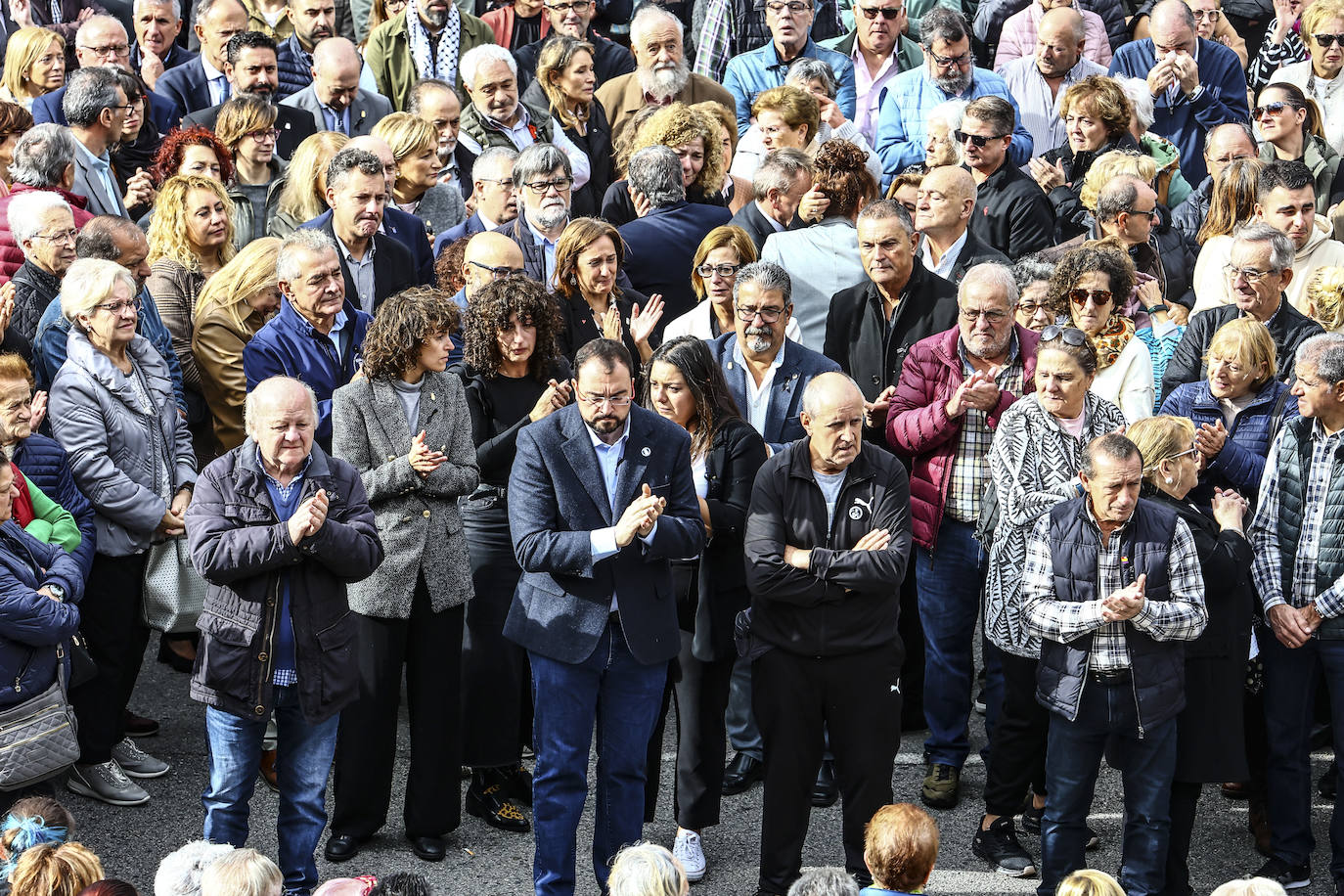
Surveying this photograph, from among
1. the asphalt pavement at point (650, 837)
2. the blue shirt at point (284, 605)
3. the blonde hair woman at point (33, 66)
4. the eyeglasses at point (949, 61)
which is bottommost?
the asphalt pavement at point (650, 837)

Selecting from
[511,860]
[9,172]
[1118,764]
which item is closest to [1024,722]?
[1118,764]

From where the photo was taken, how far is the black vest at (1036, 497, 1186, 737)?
608cm

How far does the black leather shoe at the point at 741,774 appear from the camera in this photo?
7344mm

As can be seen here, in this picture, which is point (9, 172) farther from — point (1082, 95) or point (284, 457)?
point (1082, 95)

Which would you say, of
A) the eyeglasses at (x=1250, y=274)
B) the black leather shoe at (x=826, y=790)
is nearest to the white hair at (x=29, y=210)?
the black leather shoe at (x=826, y=790)

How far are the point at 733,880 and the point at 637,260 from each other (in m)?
3.13

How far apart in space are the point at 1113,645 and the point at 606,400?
2.09 m

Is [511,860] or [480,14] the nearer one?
[511,860]

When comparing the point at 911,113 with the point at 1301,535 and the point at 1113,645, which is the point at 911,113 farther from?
the point at 1113,645

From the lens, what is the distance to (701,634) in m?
6.68

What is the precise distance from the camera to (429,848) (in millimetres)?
6711

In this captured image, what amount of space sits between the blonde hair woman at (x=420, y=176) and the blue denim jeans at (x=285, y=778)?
363 cm

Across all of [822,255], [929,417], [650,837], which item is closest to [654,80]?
[822,255]

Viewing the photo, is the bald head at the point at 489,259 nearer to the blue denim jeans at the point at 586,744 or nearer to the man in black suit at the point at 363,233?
the man in black suit at the point at 363,233
